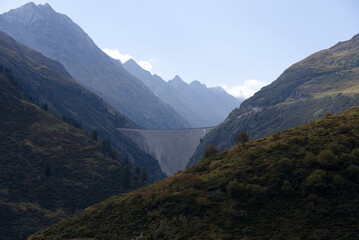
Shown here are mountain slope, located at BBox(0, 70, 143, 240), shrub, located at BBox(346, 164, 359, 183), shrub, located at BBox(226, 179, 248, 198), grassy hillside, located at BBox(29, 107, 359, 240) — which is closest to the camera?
grassy hillside, located at BBox(29, 107, 359, 240)

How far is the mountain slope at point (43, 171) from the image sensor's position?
296 feet

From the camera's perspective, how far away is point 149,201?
180 feet

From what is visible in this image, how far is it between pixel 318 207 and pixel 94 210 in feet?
139

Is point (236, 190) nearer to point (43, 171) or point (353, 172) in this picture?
point (353, 172)

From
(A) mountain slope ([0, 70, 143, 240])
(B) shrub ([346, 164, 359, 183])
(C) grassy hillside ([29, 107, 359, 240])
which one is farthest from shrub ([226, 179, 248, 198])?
(A) mountain slope ([0, 70, 143, 240])

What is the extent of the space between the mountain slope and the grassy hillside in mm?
38676

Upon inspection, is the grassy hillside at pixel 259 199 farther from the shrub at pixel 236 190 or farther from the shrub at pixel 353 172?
the shrub at pixel 236 190

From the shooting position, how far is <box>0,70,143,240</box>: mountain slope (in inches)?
3551

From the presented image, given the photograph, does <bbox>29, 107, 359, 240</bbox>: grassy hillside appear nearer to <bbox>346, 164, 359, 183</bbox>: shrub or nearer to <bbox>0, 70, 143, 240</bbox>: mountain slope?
<bbox>346, 164, 359, 183</bbox>: shrub

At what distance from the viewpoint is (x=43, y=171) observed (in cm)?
11244

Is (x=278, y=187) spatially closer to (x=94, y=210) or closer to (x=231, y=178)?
(x=231, y=178)

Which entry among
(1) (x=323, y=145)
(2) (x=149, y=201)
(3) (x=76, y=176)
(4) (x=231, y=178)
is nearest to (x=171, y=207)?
(2) (x=149, y=201)

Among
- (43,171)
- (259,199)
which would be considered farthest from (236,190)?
(43,171)

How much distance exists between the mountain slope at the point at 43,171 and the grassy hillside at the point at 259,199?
3868 cm
